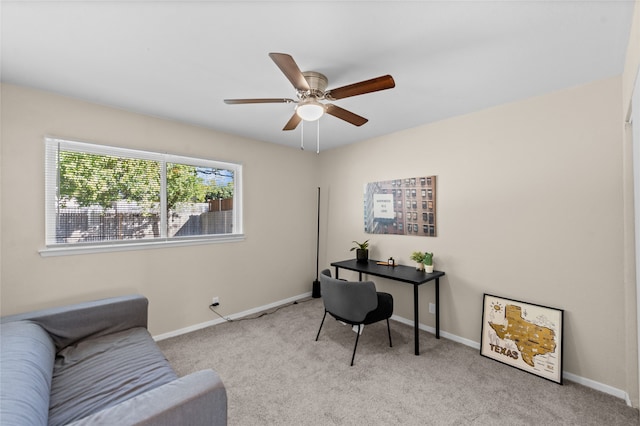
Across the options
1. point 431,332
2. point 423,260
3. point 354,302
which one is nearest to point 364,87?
point 354,302

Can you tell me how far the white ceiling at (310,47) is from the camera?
138cm

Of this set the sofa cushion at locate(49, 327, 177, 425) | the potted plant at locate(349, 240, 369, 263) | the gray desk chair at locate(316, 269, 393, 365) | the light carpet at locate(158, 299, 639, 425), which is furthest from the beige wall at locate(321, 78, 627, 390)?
the sofa cushion at locate(49, 327, 177, 425)

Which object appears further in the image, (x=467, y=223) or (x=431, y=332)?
(x=431, y=332)

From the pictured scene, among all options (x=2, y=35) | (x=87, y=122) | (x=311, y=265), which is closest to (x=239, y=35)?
(x=2, y=35)

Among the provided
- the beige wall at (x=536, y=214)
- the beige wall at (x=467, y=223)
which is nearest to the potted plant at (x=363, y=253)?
the beige wall at (x=467, y=223)

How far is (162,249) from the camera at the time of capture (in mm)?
2893

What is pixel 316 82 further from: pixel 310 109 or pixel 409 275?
pixel 409 275

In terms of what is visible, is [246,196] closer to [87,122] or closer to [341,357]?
[87,122]

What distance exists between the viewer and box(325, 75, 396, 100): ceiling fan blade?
5.14 feet

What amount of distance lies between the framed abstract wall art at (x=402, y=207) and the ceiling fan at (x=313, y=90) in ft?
4.25

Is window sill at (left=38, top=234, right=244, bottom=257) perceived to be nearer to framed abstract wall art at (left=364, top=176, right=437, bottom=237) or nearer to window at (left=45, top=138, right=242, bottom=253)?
window at (left=45, top=138, right=242, bottom=253)

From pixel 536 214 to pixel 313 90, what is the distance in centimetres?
217

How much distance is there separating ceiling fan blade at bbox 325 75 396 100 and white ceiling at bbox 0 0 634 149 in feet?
0.76

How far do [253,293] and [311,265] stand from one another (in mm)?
1086
